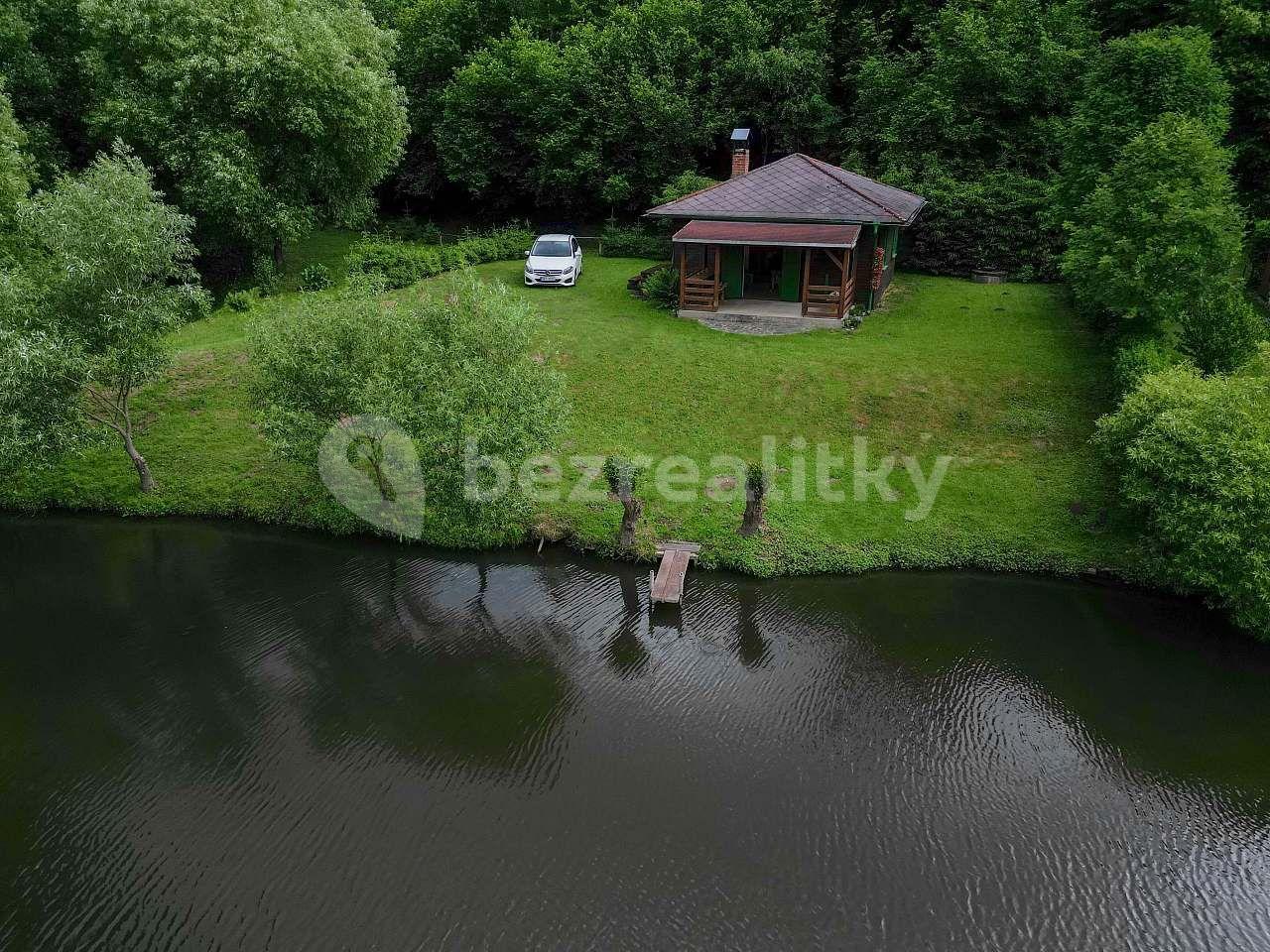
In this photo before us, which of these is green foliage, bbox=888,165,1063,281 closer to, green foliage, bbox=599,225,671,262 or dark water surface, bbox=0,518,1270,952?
green foliage, bbox=599,225,671,262

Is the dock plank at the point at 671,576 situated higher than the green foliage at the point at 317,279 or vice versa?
the green foliage at the point at 317,279

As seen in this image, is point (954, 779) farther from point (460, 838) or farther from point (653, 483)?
point (653, 483)

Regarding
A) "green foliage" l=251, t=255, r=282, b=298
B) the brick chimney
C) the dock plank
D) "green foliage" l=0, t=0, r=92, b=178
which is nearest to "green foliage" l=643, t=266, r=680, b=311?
the brick chimney

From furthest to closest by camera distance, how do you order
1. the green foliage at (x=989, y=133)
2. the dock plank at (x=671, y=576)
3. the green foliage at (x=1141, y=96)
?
1. the green foliage at (x=989, y=133)
2. the green foliage at (x=1141, y=96)
3. the dock plank at (x=671, y=576)

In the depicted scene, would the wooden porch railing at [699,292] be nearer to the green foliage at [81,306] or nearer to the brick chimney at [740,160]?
the brick chimney at [740,160]

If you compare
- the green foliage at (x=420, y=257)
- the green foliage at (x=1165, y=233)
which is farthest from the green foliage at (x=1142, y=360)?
the green foliage at (x=420, y=257)

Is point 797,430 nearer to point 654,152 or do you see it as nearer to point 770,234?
point 770,234

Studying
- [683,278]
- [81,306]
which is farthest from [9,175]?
[683,278]
